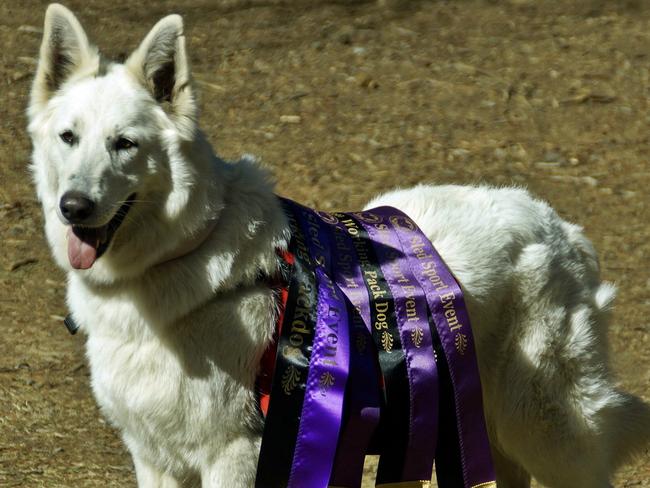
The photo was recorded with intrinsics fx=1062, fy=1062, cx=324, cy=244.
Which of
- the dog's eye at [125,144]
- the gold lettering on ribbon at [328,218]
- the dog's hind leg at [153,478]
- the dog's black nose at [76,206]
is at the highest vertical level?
the dog's eye at [125,144]

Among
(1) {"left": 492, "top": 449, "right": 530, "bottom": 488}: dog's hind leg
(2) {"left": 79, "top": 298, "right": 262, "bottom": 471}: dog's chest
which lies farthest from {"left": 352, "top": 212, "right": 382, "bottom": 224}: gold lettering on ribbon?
(1) {"left": 492, "top": 449, "right": 530, "bottom": 488}: dog's hind leg

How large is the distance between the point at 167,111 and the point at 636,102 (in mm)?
6757

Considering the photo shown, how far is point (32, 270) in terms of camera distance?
775cm

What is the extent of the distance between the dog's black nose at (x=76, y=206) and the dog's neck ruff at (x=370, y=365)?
828mm

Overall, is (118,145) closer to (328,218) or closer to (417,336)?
(328,218)

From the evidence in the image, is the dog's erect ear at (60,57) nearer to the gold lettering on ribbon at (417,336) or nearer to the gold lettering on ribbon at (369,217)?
the gold lettering on ribbon at (369,217)

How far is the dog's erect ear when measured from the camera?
156 inches

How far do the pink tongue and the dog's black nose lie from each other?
0.58ft

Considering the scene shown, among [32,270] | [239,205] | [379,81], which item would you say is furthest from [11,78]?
[239,205]

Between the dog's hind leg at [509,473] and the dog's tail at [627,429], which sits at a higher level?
the dog's tail at [627,429]

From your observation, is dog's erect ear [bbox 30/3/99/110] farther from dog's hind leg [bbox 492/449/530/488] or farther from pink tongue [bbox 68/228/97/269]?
dog's hind leg [bbox 492/449/530/488]

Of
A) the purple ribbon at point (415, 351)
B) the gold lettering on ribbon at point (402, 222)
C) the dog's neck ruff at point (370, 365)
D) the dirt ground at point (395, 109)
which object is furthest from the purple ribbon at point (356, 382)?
the dirt ground at point (395, 109)

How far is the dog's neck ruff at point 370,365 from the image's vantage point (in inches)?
159

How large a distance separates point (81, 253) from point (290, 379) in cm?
90
